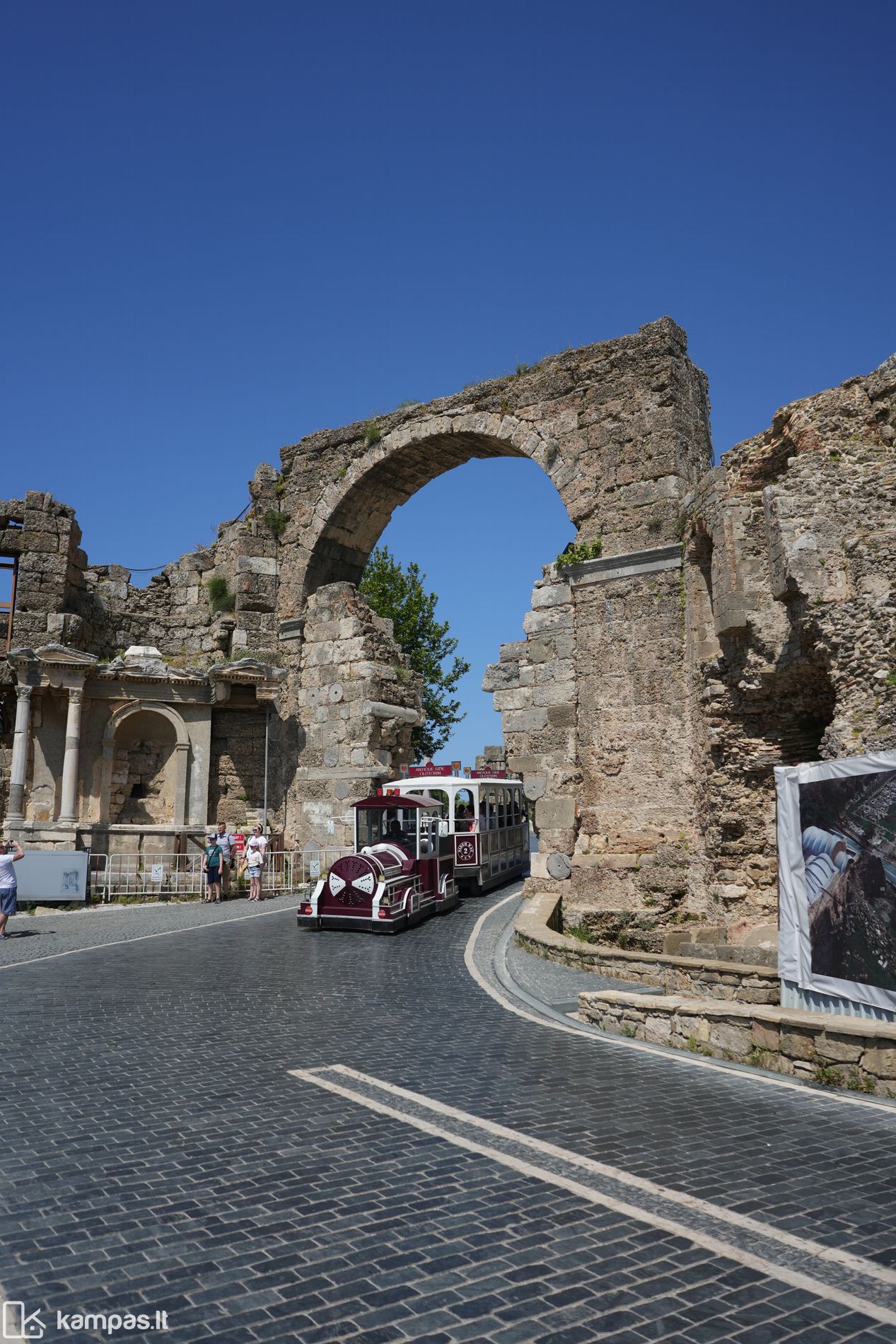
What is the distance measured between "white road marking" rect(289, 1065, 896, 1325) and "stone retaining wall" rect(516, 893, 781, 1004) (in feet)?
11.0

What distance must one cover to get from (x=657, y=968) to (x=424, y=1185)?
17.2ft

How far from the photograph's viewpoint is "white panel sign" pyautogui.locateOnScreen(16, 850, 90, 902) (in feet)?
48.0

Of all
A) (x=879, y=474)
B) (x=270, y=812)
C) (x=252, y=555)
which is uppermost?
(x=252, y=555)

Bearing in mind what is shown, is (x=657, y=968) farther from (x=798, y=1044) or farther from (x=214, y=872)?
(x=214, y=872)

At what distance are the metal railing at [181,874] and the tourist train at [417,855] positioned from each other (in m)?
2.01

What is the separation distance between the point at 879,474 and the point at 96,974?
8.77 meters

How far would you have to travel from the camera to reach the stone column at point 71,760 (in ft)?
53.0

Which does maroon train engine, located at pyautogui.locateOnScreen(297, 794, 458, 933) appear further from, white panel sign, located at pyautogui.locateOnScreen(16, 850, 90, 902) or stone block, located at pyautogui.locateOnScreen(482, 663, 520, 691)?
white panel sign, located at pyautogui.locateOnScreen(16, 850, 90, 902)

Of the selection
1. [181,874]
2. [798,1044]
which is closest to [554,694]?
[181,874]

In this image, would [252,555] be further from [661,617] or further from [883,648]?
[883,648]

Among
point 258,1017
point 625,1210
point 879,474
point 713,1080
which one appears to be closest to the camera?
point 625,1210

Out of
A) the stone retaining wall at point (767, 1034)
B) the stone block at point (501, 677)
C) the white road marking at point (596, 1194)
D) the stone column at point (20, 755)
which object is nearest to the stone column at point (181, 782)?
the stone column at point (20, 755)

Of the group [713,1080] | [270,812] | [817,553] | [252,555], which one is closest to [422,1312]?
[713,1080]

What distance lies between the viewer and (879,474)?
8984 millimetres
